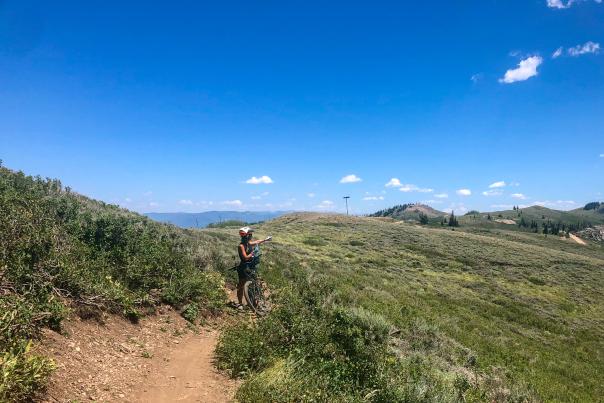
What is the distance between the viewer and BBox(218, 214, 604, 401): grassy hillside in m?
7.21

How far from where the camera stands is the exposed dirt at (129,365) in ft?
19.3

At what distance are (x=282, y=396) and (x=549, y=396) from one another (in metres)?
10.1

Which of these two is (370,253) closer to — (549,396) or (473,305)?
(473,305)

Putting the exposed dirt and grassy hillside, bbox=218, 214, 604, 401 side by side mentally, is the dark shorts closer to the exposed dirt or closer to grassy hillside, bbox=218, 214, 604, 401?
grassy hillside, bbox=218, 214, 604, 401

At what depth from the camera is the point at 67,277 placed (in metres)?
8.02

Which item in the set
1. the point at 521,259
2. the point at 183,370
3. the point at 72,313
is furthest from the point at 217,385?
the point at 521,259

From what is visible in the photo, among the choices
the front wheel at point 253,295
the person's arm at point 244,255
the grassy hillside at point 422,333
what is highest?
the person's arm at point 244,255

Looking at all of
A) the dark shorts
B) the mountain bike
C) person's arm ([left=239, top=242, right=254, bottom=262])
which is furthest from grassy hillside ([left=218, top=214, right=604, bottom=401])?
person's arm ([left=239, top=242, right=254, bottom=262])

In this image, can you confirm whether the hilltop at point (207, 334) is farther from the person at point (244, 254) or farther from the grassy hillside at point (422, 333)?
the person at point (244, 254)

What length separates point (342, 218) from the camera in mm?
71375

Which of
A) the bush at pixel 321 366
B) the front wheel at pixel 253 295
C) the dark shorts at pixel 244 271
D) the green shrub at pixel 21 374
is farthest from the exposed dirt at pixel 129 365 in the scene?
the dark shorts at pixel 244 271

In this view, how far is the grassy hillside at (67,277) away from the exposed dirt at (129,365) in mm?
364

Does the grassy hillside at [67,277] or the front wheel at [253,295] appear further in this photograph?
the front wheel at [253,295]

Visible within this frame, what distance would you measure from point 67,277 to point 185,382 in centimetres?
331
